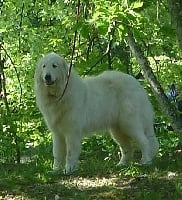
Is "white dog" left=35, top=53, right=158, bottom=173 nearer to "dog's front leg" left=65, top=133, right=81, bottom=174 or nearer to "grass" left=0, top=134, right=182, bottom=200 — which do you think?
"dog's front leg" left=65, top=133, right=81, bottom=174

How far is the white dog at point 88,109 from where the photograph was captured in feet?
23.5

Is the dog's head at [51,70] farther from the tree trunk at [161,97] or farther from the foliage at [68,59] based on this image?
the tree trunk at [161,97]

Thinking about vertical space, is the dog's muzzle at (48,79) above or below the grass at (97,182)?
above

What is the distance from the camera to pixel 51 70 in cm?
706

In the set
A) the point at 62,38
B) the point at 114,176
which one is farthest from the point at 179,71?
the point at 114,176

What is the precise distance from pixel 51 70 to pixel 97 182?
180cm

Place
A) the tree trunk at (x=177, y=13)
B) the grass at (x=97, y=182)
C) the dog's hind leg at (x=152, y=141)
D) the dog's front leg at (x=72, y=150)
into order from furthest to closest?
the dog's hind leg at (x=152, y=141) < the dog's front leg at (x=72, y=150) < the grass at (x=97, y=182) < the tree trunk at (x=177, y=13)

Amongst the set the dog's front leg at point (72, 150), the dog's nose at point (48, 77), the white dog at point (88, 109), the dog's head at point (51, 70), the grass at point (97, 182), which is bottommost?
the grass at point (97, 182)

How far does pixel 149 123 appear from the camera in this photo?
825cm

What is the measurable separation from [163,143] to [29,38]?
384cm

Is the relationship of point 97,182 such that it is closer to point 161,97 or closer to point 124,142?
point 161,97

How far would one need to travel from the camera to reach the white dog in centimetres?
718

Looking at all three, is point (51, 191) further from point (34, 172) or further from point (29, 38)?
point (29, 38)

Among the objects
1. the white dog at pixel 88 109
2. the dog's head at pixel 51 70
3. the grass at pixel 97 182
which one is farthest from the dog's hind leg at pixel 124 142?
the dog's head at pixel 51 70
